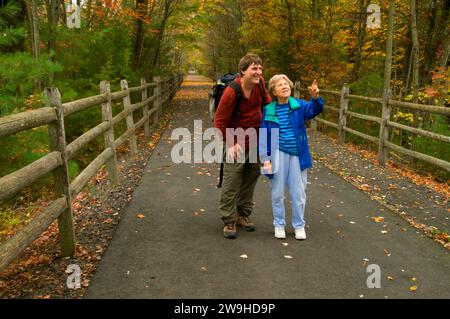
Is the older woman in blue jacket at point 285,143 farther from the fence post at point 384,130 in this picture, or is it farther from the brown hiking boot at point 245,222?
the fence post at point 384,130

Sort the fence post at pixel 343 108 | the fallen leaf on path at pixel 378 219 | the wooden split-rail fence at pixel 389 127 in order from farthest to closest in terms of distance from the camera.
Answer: the fence post at pixel 343 108 → the wooden split-rail fence at pixel 389 127 → the fallen leaf on path at pixel 378 219

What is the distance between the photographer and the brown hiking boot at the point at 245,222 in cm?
516

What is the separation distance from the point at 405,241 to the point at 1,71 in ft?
15.7

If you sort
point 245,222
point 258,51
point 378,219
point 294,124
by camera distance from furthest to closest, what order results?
point 258,51, point 378,219, point 245,222, point 294,124

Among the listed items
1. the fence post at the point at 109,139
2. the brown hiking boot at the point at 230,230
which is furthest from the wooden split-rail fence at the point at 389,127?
the fence post at the point at 109,139

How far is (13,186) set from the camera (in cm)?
327

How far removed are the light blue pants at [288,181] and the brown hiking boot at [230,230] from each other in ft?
1.62

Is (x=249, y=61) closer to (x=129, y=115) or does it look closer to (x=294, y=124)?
A: (x=294, y=124)

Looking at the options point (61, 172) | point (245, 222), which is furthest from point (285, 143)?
point (61, 172)

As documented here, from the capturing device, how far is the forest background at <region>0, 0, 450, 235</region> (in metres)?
5.67

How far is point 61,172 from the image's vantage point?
422 centimetres

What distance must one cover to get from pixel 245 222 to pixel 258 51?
1411 centimetres
